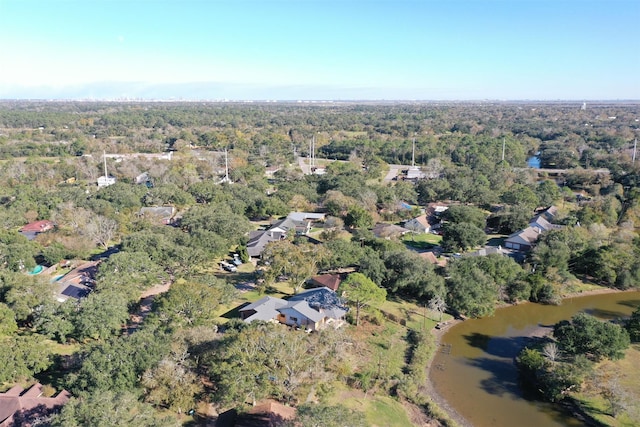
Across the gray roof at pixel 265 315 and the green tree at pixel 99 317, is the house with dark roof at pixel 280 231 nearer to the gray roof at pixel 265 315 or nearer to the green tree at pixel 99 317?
the gray roof at pixel 265 315

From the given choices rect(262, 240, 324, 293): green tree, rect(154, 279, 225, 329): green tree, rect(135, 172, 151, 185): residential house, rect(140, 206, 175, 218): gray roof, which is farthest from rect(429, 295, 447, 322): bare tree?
rect(135, 172, 151, 185): residential house

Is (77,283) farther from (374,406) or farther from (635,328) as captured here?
(635,328)

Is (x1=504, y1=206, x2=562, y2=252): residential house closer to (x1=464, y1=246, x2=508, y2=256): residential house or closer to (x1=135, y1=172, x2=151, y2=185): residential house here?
(x1=464, y1=246, x2=508, y2=256): residential house

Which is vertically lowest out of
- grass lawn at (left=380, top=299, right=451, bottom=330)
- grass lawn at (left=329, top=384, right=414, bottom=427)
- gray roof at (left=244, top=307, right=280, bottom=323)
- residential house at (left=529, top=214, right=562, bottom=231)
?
grass lawn at (left=329, top=384, right=414, bottom=427)

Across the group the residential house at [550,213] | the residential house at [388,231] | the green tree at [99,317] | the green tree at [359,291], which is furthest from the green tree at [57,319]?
the residential house at [550,213]

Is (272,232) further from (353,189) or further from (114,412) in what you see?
(114,412)

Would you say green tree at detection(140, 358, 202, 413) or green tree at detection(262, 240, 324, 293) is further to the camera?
green tree at detection(262, 240, 324, 293)
